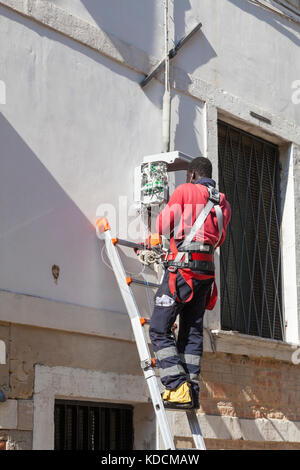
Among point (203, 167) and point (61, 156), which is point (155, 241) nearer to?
point (203, 167)

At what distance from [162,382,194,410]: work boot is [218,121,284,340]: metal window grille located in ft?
8.03

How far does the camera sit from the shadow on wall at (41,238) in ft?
23.9

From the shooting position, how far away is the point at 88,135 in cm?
811

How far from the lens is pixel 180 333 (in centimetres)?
748

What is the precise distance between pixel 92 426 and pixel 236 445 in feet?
5.13

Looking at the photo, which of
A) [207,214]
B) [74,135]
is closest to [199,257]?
[207,214]

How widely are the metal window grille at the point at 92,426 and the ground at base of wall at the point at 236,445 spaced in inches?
18.3

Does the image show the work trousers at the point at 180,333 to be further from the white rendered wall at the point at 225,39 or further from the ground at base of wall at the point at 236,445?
the white rendered wall at the point at 225,39

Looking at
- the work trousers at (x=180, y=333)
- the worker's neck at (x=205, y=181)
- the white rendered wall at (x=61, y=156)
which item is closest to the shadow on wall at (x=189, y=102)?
the white rendered wall at (x=61, y=156)

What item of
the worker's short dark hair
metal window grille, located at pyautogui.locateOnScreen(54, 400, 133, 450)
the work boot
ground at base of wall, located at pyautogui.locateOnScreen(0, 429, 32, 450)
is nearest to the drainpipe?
the worker's short dark hair

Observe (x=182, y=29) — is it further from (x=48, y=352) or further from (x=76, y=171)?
(x=48, y=352)

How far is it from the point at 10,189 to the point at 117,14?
2.23m

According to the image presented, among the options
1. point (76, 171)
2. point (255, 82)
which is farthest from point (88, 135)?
point (255, 82)

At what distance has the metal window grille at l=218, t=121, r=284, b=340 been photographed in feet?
31.4
